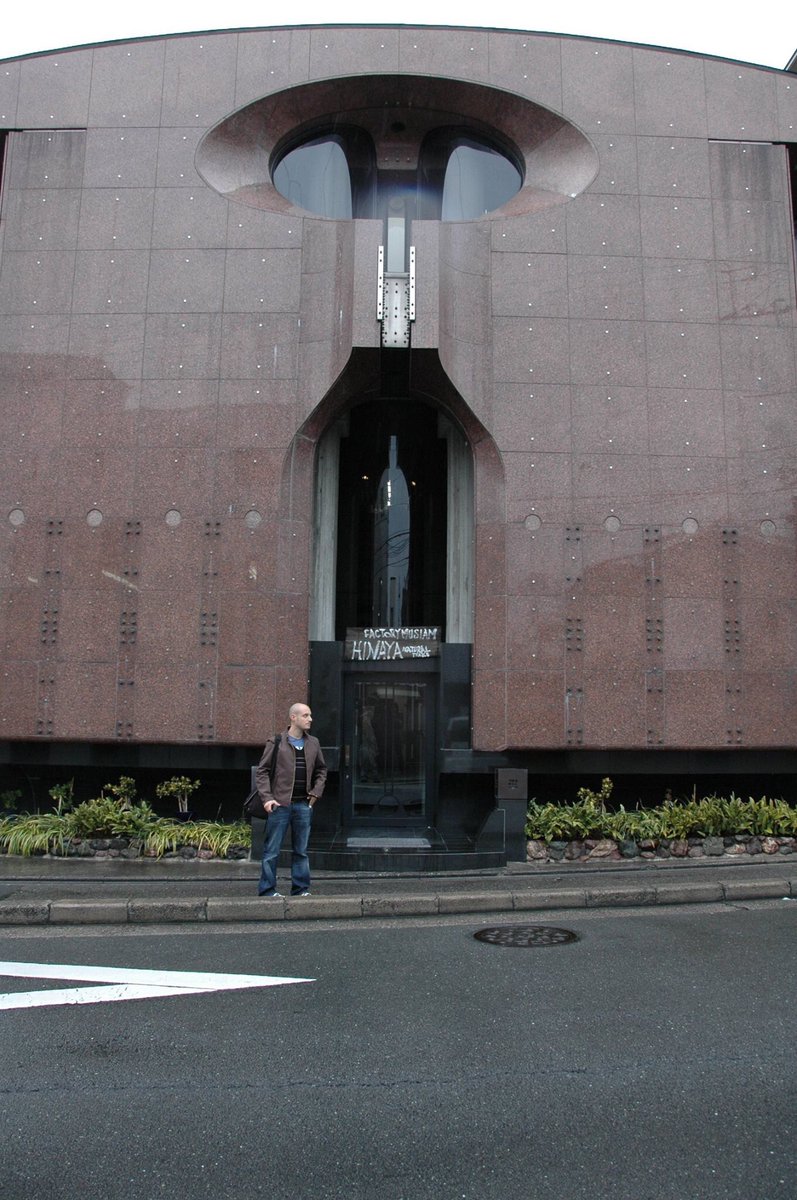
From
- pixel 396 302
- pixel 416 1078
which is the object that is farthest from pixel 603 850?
pixel 396 302

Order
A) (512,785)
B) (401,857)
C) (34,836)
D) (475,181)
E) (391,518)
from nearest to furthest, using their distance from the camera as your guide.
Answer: (401,857)
(512,785)
(34,836)
(391,518)
(475,181)

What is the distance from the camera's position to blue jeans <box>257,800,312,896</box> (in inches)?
328

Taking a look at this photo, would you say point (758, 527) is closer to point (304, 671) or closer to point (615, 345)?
point (615, 345)

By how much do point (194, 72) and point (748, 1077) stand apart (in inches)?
567

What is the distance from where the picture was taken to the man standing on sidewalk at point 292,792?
8.36m

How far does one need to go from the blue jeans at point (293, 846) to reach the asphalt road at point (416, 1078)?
5.04ft

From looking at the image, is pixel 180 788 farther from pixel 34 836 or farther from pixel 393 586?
pixel 393 586

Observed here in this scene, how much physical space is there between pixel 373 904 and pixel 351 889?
1.04 meters

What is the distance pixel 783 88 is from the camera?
13.3 m

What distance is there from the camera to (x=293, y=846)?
8.48m

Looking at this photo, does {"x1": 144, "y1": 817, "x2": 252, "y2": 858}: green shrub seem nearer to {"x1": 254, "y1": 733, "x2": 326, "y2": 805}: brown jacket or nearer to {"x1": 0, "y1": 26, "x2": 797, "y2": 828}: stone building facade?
{"x1": 0, "y1": 26, "x2": 797, "y2": 828}: stone building facade

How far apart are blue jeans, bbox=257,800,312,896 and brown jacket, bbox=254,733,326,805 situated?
0.16m

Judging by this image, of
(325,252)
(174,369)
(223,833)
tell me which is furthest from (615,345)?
(223,833)

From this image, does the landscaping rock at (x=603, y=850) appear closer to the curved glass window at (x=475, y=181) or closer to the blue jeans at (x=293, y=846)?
the blue jeans at (x=293, y=846)
